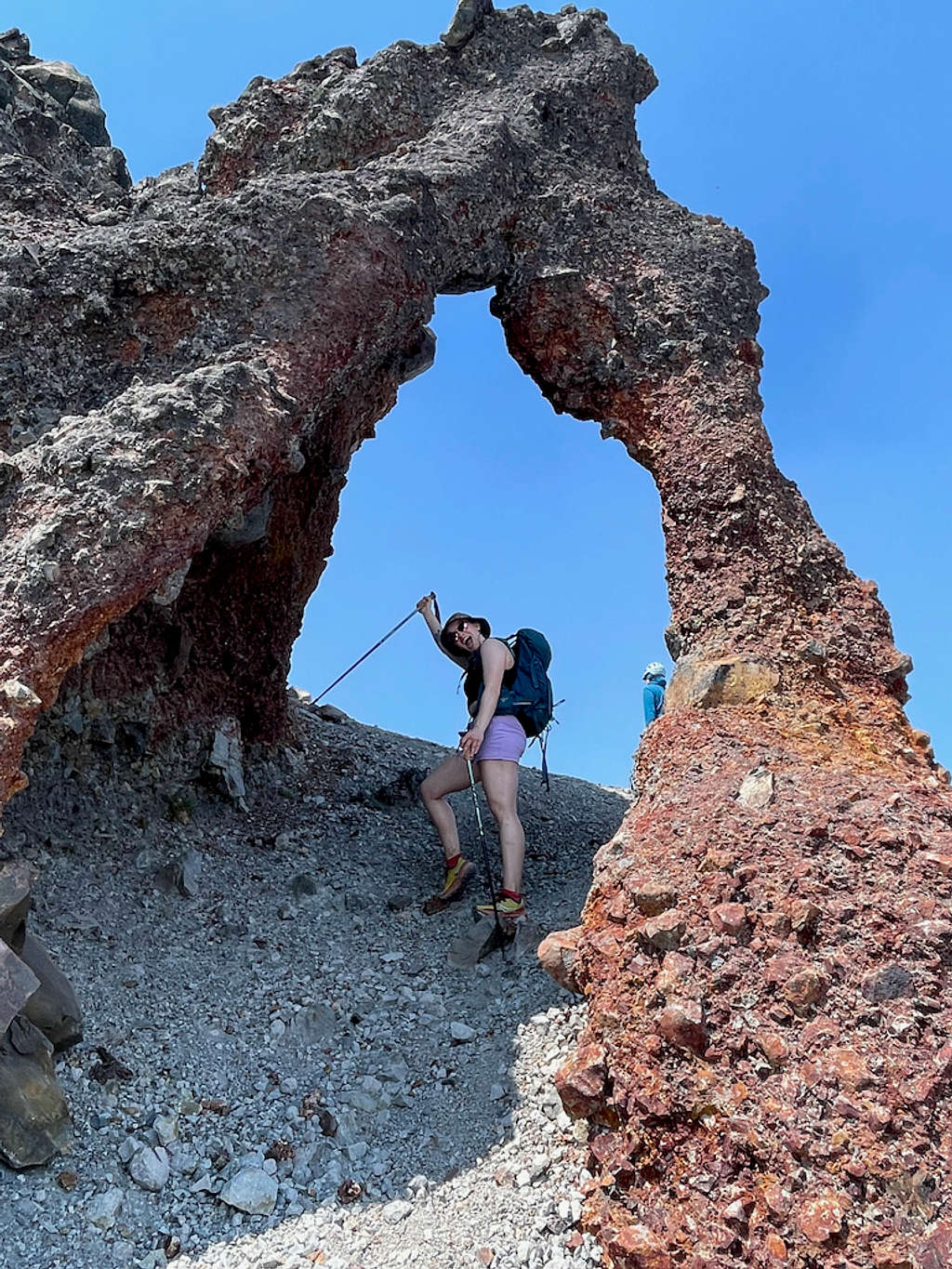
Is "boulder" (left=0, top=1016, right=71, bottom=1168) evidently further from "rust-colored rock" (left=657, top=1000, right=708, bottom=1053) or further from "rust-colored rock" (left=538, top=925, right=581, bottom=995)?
"rust-colored rock" (left=657, top=1000, right=708, bottom=1053)

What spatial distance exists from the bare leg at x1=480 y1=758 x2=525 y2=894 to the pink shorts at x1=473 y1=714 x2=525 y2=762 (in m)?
0.05

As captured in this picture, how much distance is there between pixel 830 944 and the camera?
4.31m

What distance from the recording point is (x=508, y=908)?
6.71 metres

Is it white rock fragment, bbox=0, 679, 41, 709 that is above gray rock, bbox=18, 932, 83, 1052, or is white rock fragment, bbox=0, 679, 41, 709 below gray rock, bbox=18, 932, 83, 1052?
above

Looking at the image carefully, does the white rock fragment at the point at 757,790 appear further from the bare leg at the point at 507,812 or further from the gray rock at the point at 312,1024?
the gray rock at the point at 312,1024

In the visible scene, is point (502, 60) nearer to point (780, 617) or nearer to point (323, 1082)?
point (780, 617)

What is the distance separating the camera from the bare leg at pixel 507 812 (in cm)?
691

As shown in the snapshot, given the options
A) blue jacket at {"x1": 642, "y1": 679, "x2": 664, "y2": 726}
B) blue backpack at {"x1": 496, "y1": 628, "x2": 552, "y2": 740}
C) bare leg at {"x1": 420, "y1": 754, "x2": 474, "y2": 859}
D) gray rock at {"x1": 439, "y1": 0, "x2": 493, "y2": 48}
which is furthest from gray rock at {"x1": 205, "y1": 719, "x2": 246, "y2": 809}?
gray rock at {"x1": 439, "y1": 0, "x2": 493, "y2": 48}

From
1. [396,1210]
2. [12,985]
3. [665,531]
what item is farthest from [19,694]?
[665,531]

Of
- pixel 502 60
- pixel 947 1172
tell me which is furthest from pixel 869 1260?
pixel 502 60

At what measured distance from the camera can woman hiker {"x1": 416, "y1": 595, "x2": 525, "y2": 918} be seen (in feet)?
22.8

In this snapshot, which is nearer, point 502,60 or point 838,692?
point 838,692

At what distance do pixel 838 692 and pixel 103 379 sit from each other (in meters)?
6.23

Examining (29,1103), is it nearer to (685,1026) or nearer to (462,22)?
(685,1026)
